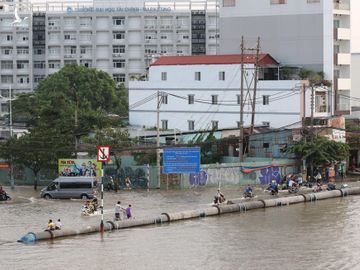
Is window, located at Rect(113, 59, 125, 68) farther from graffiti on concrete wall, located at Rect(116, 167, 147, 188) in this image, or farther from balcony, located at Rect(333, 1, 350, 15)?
graffiti on concrete wall, located at Rect(116, 167, 147, 188)

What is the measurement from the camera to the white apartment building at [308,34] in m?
78.4

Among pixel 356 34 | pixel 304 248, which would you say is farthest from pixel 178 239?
pixel 356 34

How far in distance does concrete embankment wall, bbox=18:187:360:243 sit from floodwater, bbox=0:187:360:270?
416 mm

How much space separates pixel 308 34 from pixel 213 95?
31.7 ft

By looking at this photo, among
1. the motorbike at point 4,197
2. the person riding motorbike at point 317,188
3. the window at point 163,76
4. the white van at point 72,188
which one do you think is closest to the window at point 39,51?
the window at point 163,76

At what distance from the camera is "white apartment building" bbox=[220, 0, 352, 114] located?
78.4m

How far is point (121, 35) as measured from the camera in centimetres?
12356

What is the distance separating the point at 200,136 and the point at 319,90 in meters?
11.0

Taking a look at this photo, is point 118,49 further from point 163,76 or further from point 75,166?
point 75,166

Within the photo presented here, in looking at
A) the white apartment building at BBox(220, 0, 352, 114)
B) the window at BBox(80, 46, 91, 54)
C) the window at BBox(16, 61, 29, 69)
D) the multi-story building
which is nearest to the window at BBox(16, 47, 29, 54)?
the multi-story building

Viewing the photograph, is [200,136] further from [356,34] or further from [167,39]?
[167,39]

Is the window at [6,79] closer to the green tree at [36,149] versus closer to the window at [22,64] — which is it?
the window at [22,64]

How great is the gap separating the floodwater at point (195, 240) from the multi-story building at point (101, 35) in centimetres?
7079

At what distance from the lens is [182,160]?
58.8 metres
